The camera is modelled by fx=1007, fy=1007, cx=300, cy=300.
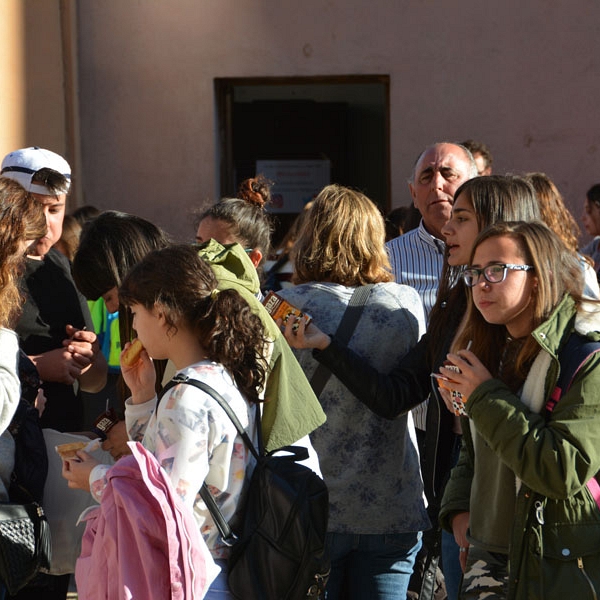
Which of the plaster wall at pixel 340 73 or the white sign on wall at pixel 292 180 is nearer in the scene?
the plaster wall at pixel 340 73

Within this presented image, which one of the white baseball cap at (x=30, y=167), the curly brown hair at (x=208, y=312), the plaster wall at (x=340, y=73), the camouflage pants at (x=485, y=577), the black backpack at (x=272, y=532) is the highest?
the plaster wall at (x=340, y=73)

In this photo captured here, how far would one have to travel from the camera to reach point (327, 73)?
8016 millimetres

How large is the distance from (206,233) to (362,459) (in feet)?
4.69

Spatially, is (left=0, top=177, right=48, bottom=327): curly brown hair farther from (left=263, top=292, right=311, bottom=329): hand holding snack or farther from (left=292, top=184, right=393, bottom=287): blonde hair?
(left=292, top=184, right=393, bottom=287): blonde hair

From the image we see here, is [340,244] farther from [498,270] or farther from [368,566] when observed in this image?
[368,566]

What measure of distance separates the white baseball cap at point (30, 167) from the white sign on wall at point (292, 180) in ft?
18.0

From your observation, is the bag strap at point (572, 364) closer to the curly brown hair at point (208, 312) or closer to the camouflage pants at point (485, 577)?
the camouflage pants at point (485, 577)

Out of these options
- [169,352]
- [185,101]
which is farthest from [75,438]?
[185,101]

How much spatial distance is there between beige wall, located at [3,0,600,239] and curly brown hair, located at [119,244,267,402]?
5.42 m

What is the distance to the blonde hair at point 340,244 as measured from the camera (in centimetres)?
358

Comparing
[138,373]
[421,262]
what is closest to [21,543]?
[138,373]

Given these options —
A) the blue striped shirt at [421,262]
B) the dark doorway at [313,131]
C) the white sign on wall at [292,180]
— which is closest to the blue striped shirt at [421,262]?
the blue striped shirt at [421,262]

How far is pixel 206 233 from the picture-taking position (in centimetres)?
444

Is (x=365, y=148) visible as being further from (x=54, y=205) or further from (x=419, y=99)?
(x=54, y=205)
